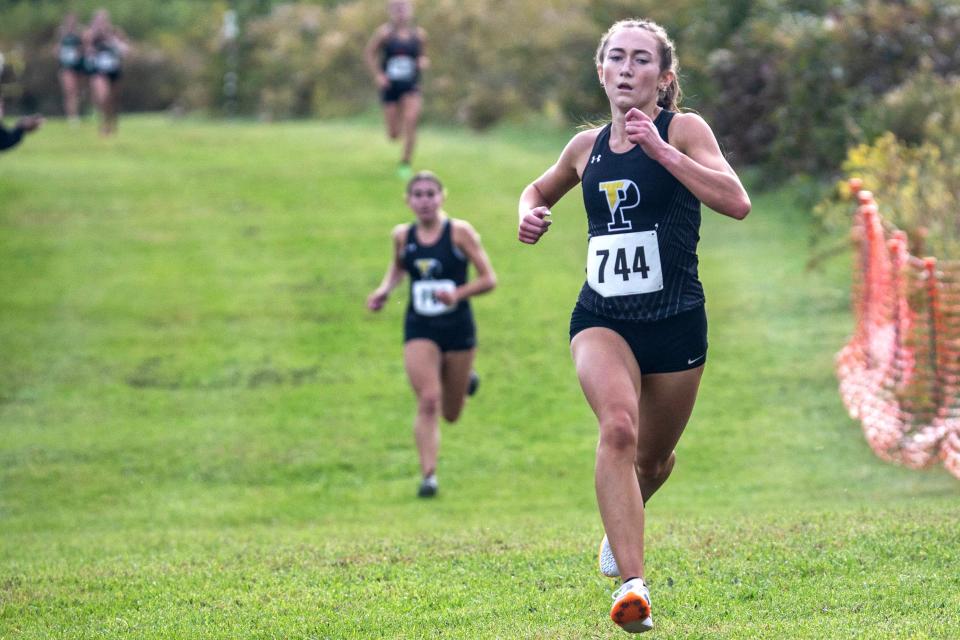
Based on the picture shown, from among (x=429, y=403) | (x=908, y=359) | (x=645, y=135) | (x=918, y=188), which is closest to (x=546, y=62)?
(x=918, y=188)

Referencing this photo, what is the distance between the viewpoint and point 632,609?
17.0ft

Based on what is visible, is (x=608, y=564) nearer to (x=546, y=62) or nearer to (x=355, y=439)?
(x=355, y=439)

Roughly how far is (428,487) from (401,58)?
10293 millimetres

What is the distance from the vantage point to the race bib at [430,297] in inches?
423

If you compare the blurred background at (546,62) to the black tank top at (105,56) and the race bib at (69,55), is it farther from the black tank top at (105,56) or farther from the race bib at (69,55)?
the black tank top at (105,56)

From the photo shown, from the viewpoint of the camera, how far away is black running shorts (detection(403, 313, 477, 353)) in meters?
10.8

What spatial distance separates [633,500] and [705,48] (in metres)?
19.6

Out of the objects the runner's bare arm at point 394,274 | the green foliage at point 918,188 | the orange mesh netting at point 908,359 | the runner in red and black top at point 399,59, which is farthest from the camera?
the runner in red and black top at point 399,59

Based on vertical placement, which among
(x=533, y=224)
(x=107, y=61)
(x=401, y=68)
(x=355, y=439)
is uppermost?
(x=533, y=224)

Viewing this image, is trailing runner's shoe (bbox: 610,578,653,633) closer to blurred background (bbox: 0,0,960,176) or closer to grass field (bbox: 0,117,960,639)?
grass field (bbox: 0,117,960,639)

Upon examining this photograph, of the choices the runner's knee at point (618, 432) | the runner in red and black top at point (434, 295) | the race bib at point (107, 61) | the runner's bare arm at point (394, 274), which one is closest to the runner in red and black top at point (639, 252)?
the runner's knee at point (618, 432)

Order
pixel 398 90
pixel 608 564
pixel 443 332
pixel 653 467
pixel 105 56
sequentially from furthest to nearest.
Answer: pixel 105 56 < pixel 398 90 < pixel 443 332 < pixel 653 467 < pixel 608 564

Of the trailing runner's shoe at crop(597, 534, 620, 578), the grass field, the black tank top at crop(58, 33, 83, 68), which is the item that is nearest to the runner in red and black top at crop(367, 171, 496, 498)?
the grass field

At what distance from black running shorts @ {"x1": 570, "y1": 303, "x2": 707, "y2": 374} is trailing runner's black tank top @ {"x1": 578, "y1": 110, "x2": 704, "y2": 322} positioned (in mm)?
33
